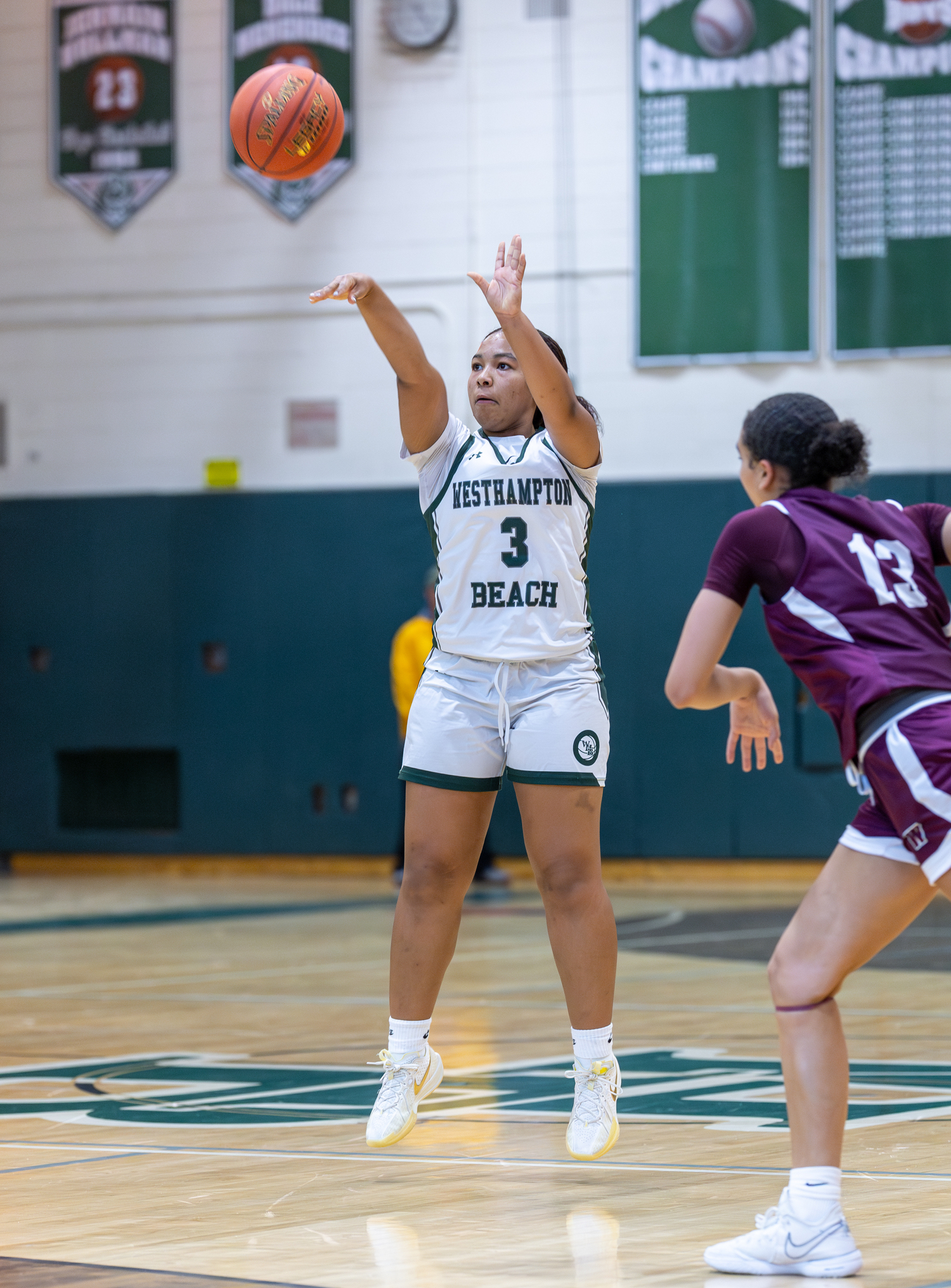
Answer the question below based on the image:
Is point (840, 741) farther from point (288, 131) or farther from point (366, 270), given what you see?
point (366, 270)

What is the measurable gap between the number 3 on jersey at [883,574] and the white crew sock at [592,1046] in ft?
5.04

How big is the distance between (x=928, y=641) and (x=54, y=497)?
13.9m

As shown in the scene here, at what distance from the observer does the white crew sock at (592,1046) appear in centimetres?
475

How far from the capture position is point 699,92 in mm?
15227

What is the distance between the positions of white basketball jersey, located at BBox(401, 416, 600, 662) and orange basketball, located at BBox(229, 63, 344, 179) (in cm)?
160

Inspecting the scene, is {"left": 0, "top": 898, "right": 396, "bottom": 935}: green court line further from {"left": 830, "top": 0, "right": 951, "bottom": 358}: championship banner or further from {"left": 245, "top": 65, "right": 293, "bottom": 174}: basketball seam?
{"left": 245, "top": 65, "right": 293, "bottom": 174}: basketball seam

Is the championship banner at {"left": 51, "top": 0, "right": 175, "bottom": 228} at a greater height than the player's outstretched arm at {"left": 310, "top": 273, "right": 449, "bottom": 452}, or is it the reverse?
the championship banner at {"left": 51, "top": 0, "right": 175, "bottom": 228}

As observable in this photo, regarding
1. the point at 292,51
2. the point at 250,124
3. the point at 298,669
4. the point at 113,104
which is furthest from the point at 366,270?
the point at 250,124

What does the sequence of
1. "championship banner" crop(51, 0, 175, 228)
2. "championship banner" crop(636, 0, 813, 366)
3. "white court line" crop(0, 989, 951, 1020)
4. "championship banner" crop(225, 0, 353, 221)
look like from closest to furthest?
"white court line" crop(0, 989, 951, 1020) < "championship banner" crop(636, 0, 813, 366) < "championship banner" crop(225, 0, 353, 221) < "championship banner" crop(51, 0, 175, 228)

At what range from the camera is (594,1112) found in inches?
184

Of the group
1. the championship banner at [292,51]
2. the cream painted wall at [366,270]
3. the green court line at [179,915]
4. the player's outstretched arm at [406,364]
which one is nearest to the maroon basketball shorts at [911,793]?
the player's outstretched arm at [406,364]

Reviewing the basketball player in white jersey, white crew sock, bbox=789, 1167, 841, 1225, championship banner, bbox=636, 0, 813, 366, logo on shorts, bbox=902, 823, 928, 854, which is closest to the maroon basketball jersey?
logo on shorts, bbox=902, 823, 928, 854

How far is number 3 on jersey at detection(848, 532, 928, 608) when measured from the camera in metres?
3.66

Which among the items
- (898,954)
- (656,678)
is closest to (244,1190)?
(898,954)
